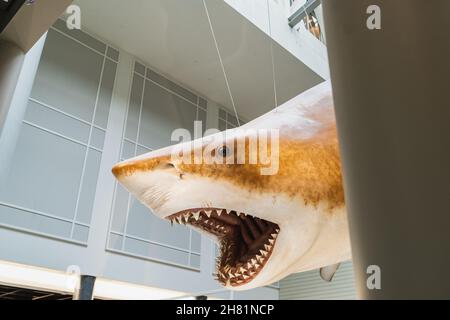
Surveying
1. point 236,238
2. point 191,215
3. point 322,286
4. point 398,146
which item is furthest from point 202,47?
point 398,146

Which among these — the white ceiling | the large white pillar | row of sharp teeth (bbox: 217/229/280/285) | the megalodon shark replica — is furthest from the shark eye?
the white ceiling

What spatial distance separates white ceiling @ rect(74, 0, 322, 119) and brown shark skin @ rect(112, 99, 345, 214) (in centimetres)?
521

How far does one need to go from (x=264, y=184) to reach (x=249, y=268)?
0.34 metres

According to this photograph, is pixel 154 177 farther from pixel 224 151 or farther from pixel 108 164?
pixel 108 164

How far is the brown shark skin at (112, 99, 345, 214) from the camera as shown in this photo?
1.58 metres

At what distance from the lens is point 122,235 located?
19.0 ft

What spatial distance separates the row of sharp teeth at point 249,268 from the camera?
67.1 inches

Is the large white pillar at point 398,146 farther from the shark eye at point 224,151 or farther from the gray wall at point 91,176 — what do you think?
the gray wall at point 91,176

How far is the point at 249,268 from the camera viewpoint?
5.62 ft

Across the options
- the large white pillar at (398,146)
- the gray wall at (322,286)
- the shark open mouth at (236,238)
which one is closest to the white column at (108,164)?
the gray wall at (322,286)

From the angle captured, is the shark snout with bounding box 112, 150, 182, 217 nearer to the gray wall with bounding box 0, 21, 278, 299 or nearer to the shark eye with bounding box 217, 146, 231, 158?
the shark eye with bounding box 217, 146, 231, 158

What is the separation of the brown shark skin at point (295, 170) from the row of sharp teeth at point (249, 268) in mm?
226
